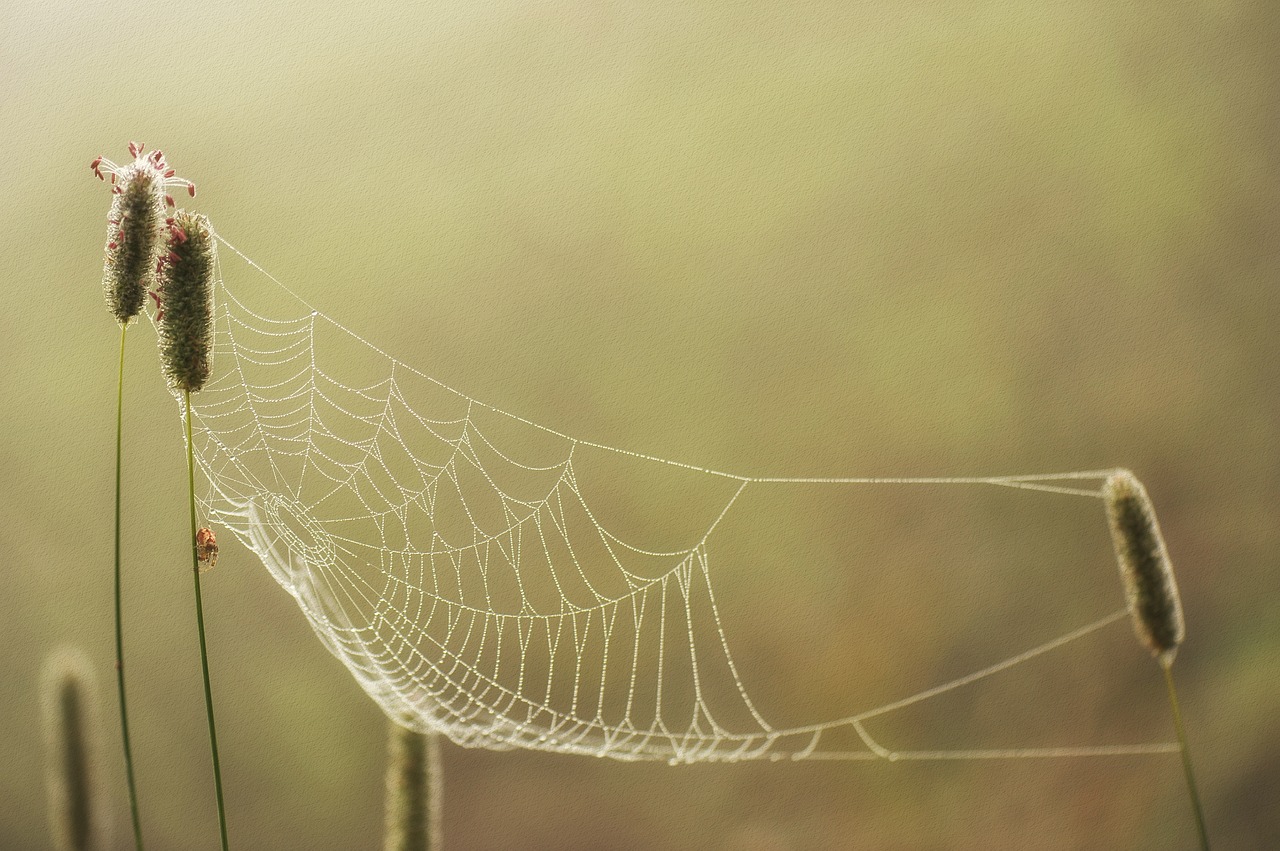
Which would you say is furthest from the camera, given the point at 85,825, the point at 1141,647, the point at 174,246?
the point at 1141,647

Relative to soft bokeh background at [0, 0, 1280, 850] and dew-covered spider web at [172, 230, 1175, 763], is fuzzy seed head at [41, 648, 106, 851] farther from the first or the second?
soft bokeh background at [0, 0, 1280, 850]

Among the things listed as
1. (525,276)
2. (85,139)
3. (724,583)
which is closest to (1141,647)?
(724,583)

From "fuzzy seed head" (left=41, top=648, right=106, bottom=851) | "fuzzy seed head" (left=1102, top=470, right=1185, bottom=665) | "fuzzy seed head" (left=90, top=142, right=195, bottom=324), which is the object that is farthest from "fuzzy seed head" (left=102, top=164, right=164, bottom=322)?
"fuzzy seed head" (left=1102, top=470, right=1185, bottom=665)

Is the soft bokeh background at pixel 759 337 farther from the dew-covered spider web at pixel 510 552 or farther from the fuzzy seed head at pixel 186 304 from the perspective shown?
the fuzzy seed head at pixel 186 304

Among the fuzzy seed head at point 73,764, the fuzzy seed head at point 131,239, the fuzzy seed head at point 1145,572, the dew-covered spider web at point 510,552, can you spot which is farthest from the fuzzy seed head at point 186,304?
the dew-covered spider web at point 510,552

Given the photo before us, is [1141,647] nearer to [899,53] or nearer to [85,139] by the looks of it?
[899,53]

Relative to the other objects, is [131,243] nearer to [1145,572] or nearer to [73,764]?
[73,764]

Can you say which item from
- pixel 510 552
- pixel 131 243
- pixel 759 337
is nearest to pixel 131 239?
pixel 131 243
